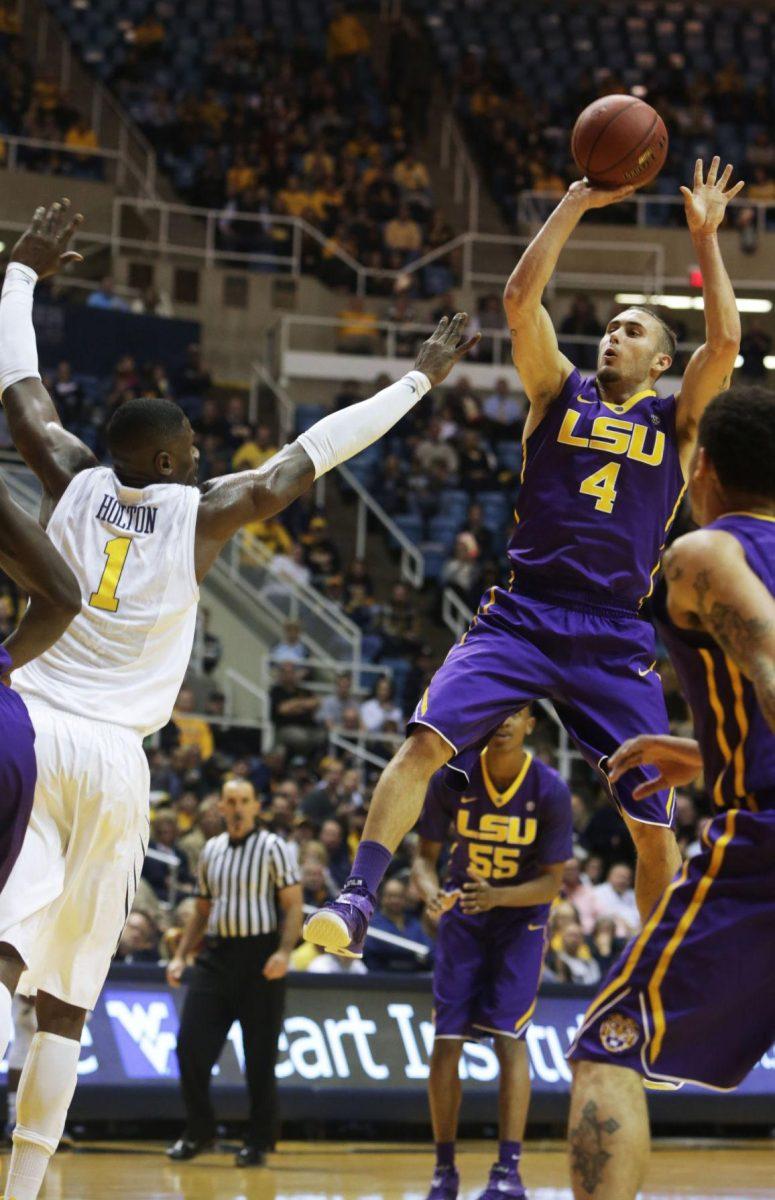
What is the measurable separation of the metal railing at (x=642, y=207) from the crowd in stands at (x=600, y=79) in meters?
0.12

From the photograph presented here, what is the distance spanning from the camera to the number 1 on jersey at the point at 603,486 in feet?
23.0

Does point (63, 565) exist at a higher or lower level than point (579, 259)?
lower

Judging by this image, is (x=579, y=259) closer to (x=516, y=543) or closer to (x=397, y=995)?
(x=397, y=995)

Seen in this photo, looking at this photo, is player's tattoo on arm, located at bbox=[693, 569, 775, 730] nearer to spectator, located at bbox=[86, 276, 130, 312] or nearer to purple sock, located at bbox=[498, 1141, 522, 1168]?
purple sock, located at bbox=[498, 1141, 522, 1168]

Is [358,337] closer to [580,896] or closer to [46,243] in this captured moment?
[580,896]

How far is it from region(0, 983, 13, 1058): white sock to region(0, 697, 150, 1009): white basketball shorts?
0.23 metres

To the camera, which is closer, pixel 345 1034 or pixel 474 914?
pixel 474 914

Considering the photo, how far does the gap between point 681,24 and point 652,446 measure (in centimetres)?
2488

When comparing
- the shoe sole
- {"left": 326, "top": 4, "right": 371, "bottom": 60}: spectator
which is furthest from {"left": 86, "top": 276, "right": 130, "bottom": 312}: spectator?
the shoe sole

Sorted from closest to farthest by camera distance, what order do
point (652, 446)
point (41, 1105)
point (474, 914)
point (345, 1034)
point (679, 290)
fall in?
point (41, 1105) → point (652, 446) → point (474, 914) → point (345, 1034) → point (679, 290)

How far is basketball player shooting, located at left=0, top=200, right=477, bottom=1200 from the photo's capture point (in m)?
5.44

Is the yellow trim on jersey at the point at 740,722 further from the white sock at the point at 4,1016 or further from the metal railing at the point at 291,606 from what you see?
the metal railing at the point at 291,606

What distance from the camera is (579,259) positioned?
25.4 meters

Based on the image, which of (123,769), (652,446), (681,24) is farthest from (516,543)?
(681,24)
